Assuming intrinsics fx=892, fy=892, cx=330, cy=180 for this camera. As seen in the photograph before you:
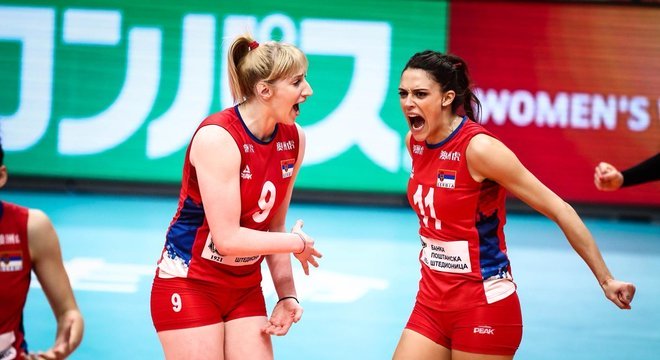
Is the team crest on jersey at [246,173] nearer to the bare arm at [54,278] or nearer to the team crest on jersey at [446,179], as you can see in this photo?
the team crest on jersey at [446,179]

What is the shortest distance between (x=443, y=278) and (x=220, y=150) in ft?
3.90

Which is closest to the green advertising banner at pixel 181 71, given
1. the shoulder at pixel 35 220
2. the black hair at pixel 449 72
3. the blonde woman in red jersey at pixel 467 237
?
the black hair at pixel 449 72

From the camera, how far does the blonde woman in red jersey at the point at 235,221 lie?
12.2 feet

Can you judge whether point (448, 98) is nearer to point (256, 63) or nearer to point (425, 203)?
point (425, 203)

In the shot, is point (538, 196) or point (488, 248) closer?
point (538, 196)

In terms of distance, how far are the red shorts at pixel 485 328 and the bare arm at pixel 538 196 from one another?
40 centimetres

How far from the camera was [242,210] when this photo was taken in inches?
154

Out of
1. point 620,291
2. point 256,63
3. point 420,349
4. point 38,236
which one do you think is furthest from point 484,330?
point 38,236

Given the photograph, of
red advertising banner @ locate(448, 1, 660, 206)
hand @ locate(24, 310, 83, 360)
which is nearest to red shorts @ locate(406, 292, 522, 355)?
hand @ locate(24, 310, 83, 360)

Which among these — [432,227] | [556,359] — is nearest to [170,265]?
[432,227]

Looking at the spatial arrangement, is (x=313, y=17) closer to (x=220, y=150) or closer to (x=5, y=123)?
(x=5, y=123)

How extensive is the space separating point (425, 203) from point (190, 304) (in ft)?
3.77

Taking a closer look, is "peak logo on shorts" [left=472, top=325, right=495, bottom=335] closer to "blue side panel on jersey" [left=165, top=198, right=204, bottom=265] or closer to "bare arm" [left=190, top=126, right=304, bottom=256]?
"bare arm" [left=190, top=126, right=304, bottom=256]

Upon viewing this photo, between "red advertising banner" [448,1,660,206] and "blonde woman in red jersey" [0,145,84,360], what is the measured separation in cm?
828
